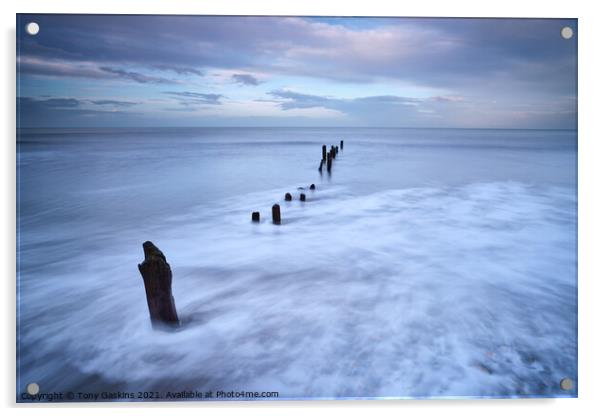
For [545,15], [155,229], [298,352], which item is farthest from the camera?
[155,229]

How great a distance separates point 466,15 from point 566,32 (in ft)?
2.52

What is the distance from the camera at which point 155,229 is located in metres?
3.86

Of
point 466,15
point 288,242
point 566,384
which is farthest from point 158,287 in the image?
point 466,15

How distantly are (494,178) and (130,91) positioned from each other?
5198mm

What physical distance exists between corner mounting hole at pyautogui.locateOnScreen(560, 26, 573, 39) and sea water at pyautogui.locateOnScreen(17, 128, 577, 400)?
723mm

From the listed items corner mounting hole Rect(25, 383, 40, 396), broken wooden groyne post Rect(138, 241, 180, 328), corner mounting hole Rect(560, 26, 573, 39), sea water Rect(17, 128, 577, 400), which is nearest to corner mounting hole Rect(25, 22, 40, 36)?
sea water Rect(17, 128, 577, 400)

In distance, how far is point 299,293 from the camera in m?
2.82

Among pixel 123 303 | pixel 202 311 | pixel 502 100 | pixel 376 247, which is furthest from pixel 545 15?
pixel 123 303

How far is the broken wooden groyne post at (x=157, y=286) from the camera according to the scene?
7.50 feet

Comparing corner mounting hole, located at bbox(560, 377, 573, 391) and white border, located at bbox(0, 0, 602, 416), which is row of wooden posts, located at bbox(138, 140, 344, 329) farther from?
corner mounting hole, located at bbox(560, 377, 573, 391)

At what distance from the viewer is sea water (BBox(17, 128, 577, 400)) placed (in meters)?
2.31

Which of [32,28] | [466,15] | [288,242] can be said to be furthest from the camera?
[288,242]

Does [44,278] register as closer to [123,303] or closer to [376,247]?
[123,303]

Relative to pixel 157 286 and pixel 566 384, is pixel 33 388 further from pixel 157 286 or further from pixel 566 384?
pixel 566 384
